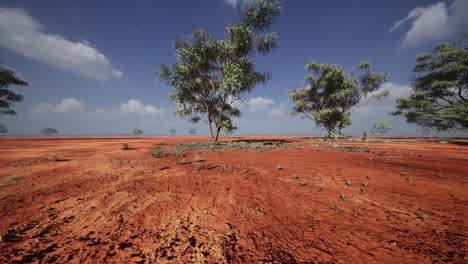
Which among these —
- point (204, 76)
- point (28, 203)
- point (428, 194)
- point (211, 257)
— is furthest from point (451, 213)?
point (204, 76)

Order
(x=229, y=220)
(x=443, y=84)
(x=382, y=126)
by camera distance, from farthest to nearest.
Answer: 1. (x=382, y=126)
2. (x=443, y=84)
3. (x=229, y=220)

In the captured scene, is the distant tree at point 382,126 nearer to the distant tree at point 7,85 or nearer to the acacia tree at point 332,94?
the acacia tree at point 332,94

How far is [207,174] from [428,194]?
19.2ft

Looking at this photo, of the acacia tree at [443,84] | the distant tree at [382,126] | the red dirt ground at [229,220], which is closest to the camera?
the red dirt ground at [229,220]

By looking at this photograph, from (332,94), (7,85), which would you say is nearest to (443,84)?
(332,94)

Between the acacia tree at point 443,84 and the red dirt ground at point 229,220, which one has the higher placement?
the acacia tree at point 443,84

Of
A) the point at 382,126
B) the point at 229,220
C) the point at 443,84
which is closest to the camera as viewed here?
the point at 229,220

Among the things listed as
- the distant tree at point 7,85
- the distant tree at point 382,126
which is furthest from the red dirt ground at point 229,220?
the distant tree at point 382,126

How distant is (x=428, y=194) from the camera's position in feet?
11.9

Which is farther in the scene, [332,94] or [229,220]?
[332,94]

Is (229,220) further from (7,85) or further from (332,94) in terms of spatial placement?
(7,85)

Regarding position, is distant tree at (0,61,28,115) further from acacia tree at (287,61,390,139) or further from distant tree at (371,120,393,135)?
distant tree at (371,120,393,135)

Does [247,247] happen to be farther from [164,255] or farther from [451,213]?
[451,213]

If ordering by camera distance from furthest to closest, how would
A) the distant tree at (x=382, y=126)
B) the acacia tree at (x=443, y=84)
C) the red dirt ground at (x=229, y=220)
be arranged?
the distant tree at (x=382, y=126) → the acacia tree at (x=443, y=84) → the red dirt ground at (x=229, y=220)
